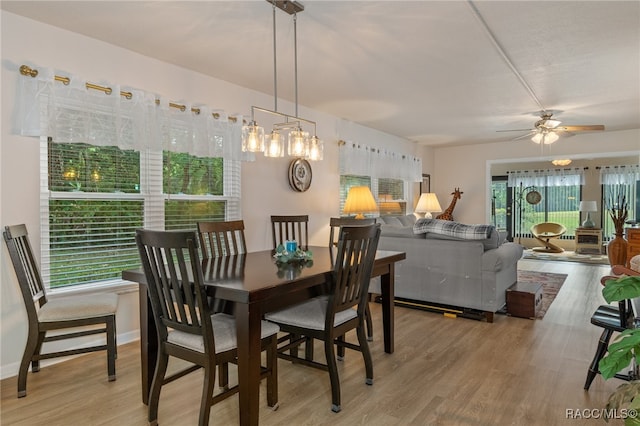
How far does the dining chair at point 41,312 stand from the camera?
2.40 m

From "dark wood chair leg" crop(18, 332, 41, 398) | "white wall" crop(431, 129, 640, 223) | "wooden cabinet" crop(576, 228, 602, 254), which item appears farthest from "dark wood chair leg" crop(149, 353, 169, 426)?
"wooden cabinet" crop(576, 228, 602, 254)

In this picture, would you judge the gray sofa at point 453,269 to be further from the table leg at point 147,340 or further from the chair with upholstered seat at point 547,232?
the chair with upholstered seat at point 547,232

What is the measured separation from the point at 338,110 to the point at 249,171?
5.53 ft

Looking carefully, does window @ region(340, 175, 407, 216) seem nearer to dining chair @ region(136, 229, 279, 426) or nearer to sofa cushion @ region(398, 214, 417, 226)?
sofa cushion @ region(398, 214, 417, 226)

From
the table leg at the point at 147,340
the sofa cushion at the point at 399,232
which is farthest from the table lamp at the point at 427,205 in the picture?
the table leg at the point at 147,340

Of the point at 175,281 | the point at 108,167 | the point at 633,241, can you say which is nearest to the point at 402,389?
the point at 175,281

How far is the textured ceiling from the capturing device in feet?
8.52

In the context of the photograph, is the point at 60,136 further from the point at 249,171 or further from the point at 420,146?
the point at 420,146

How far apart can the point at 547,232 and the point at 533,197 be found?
1118 mm

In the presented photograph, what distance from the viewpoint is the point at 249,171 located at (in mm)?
4312

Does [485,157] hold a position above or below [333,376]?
above

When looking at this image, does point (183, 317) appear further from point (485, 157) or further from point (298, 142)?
point (485, 157)

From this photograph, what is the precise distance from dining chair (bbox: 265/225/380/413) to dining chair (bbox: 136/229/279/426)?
0.32m

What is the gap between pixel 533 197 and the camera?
10.5 m
